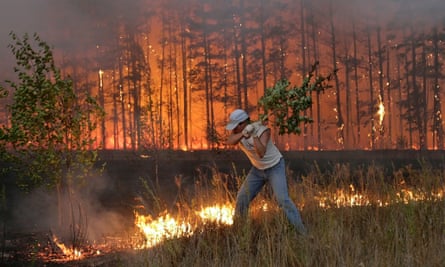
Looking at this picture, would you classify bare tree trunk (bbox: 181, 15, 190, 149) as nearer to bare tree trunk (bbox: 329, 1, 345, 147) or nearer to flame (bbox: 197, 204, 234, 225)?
bare tree trunk (bbox: 329, 1, 345, 147)

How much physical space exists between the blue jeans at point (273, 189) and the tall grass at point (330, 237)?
0.13 m

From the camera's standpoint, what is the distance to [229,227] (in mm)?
6043

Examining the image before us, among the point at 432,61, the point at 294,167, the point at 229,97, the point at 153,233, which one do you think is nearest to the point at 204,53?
the point at 229,97

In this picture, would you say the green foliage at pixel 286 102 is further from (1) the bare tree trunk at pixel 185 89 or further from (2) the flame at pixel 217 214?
(1) the bare tree trunk at pixel 185 89

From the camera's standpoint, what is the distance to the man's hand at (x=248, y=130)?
6020 millimetres

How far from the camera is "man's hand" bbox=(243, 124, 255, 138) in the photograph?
6.02 meters

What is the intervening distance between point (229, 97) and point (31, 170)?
49.3 ft

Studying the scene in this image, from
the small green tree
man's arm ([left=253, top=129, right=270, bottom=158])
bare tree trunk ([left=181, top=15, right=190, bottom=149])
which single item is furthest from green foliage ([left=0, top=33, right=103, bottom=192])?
bare tree trunk ([left=181, top=15, right=190, bottom=149])

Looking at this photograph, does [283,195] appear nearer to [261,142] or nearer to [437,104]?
[261,142]

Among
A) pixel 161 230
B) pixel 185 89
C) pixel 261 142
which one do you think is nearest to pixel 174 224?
pixel 161 230

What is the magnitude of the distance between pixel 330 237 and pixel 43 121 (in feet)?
13.7

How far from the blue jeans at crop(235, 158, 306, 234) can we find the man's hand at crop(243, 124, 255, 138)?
484 mm

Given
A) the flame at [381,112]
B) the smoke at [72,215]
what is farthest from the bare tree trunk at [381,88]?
the smoke at [72,215]

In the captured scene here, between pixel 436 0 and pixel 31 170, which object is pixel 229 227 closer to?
pixel 31 170
